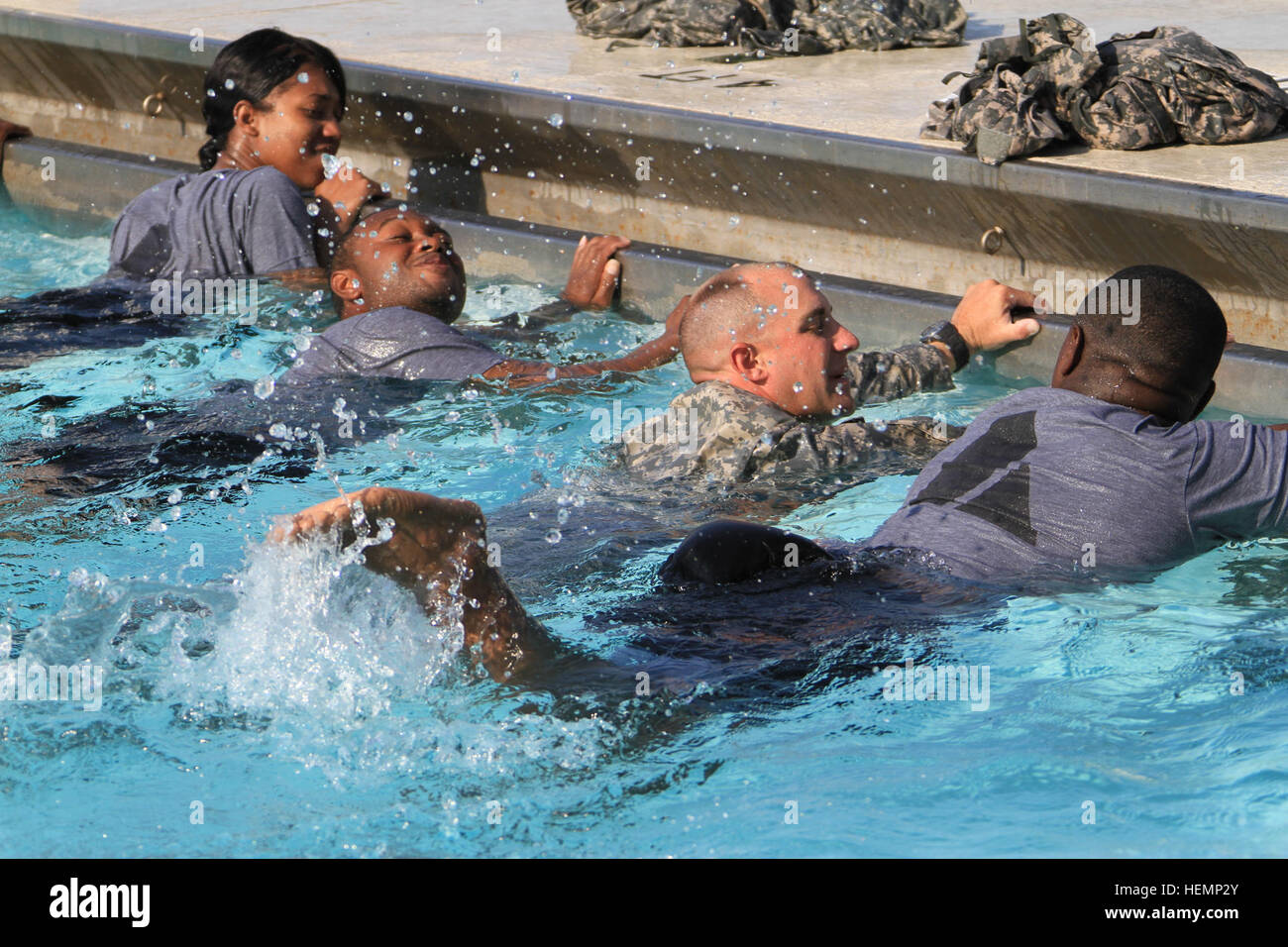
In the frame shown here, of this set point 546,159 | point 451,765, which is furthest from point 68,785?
point 546,159

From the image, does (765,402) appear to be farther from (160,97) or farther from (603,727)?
(160,97)

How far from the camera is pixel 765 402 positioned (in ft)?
14.8

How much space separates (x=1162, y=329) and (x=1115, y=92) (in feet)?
7.66

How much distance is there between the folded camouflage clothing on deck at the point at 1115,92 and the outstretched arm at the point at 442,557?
3.09 m

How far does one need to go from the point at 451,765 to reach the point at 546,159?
167 inches

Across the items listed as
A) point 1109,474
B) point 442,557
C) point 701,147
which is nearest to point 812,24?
point 701,147

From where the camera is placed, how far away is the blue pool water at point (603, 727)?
10.0ft

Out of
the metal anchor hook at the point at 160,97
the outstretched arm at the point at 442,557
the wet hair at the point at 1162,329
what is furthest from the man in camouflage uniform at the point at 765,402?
the metal anchor hook at the point at 160,97

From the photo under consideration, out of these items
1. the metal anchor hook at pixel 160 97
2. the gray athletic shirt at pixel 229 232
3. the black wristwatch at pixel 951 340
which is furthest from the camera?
the metal anchor hook at pixel 160 97

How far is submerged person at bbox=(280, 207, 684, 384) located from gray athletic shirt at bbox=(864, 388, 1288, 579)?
1.94m

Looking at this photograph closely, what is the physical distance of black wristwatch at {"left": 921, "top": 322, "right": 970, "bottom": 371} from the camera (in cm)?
527

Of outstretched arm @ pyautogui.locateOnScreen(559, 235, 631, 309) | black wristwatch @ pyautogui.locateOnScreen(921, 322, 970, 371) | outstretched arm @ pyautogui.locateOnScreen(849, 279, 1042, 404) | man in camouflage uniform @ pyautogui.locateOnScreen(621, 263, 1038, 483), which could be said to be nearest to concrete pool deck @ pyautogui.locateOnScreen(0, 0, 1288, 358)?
outstretched arm @ pyautogui.locateOnScreen(849, 279, 1042, 404)

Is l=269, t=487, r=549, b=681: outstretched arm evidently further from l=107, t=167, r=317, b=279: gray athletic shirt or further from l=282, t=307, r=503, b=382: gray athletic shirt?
l=107, t=167, r=317, b=279: gray athletic shirt

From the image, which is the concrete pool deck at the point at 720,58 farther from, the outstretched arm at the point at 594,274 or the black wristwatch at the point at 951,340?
the black wristwatch at the point at 951,340
